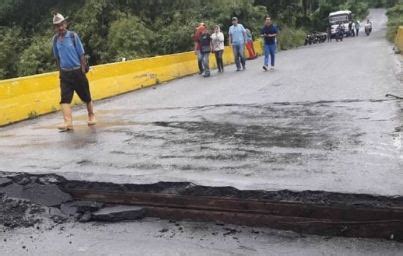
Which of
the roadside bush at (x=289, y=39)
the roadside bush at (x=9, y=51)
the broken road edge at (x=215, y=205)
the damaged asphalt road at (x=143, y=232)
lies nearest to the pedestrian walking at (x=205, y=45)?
the broken road edge at (x=215, y=205)

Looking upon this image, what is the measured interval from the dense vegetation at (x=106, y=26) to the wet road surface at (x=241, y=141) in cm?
1270

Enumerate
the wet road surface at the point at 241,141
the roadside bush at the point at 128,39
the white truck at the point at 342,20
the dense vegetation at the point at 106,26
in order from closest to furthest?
1. the wet road surface at the point at 241,141
2. the roadside bush at the point at 128,39
3. the dense vegetation at the point at 106,26
4. the white truck at the point at 342,20

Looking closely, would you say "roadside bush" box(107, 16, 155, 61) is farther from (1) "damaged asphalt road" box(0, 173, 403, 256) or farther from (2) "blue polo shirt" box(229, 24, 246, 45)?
(1) "damaged asphalt road" box(0, 173, 403, 256)

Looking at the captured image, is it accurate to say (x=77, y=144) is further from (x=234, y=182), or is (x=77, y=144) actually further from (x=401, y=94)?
(x=401, y=94)

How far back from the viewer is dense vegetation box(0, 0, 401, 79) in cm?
2362

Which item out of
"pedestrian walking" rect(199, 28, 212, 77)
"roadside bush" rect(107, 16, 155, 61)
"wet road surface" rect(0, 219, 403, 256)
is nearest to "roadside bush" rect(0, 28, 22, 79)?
"roadside bush" rect(107, 16, 155, 61)

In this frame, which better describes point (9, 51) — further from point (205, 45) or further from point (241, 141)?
point (241, 141)

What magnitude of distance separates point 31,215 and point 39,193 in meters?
0.38

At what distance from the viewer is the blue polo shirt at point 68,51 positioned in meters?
8.20

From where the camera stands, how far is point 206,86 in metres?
13.7

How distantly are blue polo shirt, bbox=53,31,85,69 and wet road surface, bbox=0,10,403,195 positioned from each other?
40.5 inches

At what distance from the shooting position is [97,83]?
42.6ft

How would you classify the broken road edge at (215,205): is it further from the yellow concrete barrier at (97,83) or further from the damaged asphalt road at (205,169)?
the yellow concrete barrier at (97,83)

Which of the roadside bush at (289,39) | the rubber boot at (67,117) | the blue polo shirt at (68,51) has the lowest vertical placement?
the roadside bush at (289,39)
